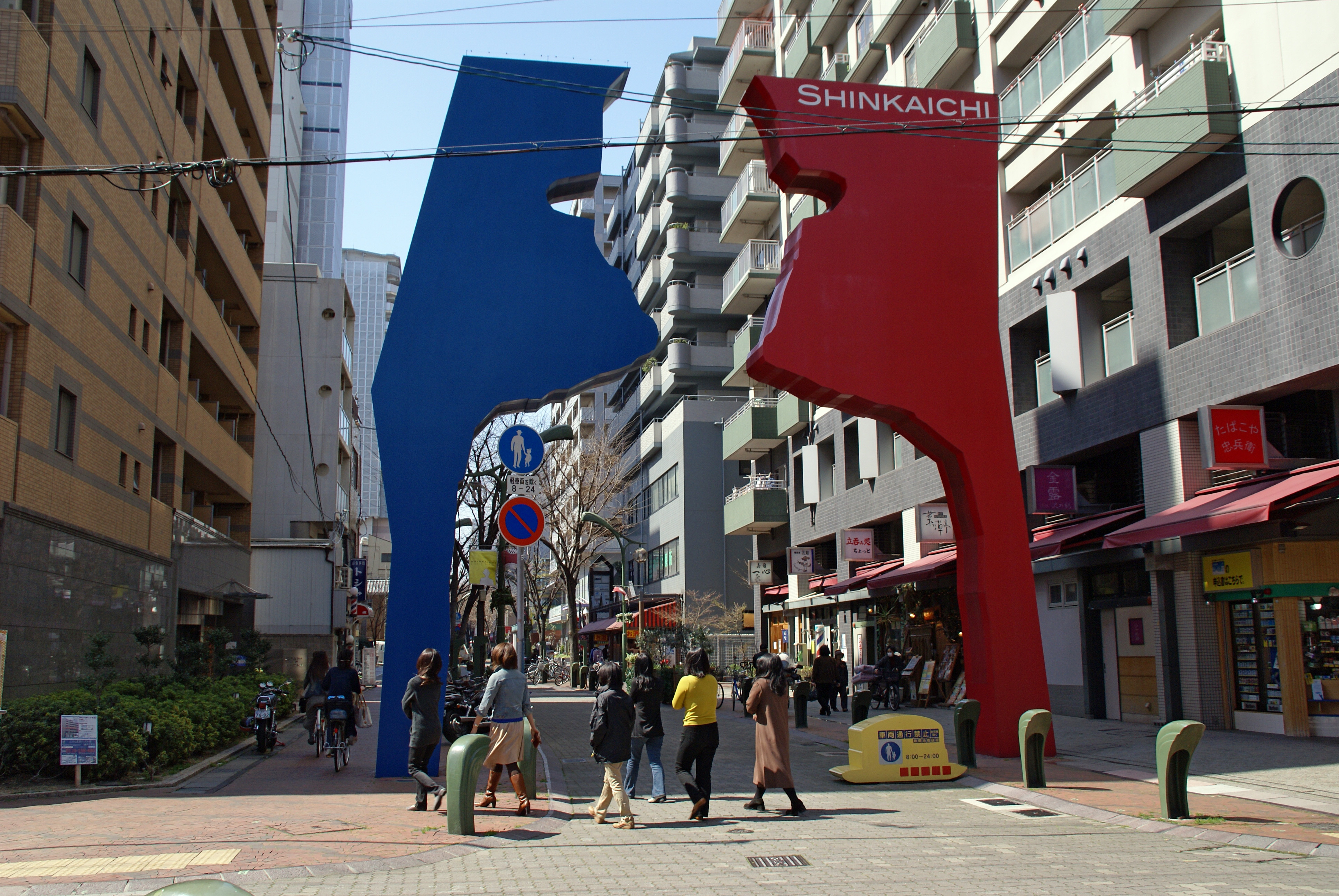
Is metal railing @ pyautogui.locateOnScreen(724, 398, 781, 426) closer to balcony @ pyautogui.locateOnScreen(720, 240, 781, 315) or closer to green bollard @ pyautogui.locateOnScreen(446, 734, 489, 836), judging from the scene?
balcony @ pyautogui.locateOnScreen(720, 240, 781, 315)

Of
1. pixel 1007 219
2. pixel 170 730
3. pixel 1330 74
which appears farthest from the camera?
pixel 1007 219

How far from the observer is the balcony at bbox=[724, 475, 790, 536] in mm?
39938

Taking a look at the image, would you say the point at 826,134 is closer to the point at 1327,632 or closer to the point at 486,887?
the point at 486,887

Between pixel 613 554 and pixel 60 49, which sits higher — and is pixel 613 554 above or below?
below

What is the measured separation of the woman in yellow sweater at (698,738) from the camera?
10.6 metres

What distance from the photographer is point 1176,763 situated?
9977 mm

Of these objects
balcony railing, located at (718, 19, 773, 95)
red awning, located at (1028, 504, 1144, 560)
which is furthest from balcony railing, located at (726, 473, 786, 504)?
red awning, located at (1028, 504, 1144, 560)

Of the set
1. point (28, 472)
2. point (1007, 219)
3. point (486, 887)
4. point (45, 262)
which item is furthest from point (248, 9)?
point (486, 887)

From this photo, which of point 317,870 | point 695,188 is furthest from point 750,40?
point 317,870

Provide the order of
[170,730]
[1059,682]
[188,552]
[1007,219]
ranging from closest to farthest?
[170,730], [1059,682], [1007,219], [188,552]

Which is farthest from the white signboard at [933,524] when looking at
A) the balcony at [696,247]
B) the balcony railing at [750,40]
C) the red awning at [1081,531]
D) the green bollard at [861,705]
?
the balcony at [696,247]

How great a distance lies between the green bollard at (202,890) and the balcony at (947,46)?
26799 millimetres

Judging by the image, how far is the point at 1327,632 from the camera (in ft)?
50.9

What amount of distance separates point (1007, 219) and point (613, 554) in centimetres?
4249
